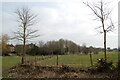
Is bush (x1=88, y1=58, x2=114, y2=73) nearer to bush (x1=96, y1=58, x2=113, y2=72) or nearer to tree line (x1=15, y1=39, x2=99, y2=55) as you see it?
bush (x1=96, y1=58, x2=113, y2=72)

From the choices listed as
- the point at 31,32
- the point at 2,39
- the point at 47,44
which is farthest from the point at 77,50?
the point at 31,32

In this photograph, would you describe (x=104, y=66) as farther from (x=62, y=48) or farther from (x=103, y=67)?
(x=62, y=48)

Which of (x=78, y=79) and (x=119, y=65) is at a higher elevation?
(x=119, y=65)

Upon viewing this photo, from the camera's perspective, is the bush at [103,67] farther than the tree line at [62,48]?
No

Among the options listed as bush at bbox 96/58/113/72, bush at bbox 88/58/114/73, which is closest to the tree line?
bush at bbox 88/58/114/73

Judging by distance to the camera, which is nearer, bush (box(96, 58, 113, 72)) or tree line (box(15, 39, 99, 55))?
bush (box(96, 58, 113, 72))

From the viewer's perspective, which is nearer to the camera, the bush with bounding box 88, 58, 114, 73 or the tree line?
the bush with bounding box 88, 58, 114, 73

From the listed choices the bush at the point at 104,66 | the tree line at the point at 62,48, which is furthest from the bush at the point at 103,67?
the tree line at the point at 62,48

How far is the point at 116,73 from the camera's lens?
10211 mm

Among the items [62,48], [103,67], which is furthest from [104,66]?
[62,48]

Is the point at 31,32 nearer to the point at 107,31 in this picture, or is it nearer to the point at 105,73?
the point at 107,31

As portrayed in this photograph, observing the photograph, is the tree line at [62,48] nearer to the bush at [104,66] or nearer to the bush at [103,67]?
the bush at [103,67]

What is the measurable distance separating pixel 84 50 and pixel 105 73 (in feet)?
163

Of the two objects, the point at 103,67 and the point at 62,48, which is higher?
the point at 62,48
